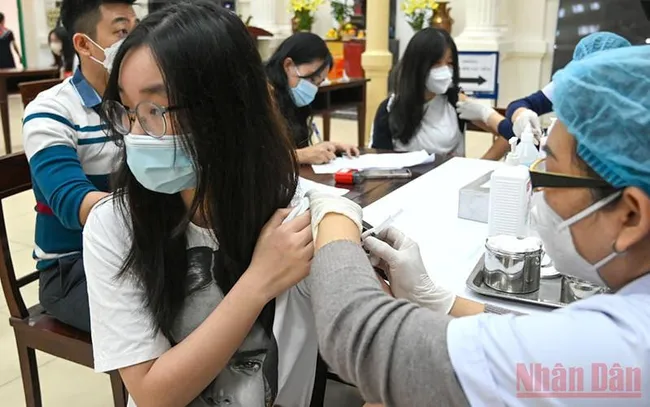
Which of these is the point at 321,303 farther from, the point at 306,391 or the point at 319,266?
the point at 306,391

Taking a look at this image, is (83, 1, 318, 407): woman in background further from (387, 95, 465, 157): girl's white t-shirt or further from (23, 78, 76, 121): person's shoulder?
(387, 95, 465, 157): girl's white t-shirt

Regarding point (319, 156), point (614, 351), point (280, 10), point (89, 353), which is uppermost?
point (280, 10)

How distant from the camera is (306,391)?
3.62ft

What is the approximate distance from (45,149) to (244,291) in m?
0.87

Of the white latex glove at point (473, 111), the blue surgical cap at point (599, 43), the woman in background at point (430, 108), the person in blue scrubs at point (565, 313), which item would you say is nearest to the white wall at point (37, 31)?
the woman in background at point (430, 108)

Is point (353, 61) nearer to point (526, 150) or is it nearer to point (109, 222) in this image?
point (526, 150)

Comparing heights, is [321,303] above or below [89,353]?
above

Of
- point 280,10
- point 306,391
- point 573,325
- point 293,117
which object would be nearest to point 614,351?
point 573,325

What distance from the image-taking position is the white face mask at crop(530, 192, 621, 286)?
28.1 inches

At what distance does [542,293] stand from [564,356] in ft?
1.91

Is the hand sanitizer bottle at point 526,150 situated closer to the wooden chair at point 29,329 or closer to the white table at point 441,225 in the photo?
the white table at point 441,225

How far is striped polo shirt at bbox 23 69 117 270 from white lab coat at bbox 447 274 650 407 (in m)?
1.08

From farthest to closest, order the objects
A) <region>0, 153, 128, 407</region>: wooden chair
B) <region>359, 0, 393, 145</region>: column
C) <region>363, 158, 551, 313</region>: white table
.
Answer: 1. <region>359, 0, 393, 145</region>: column
2. <region>0, 153, 128, 407</region>: wooden chair
3. <region>363, 158, 551, 313</region>: white table

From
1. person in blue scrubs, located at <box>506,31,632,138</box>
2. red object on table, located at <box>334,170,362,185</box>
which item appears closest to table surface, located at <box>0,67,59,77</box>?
red object on table, located at <box>334,170,362,185</box>
